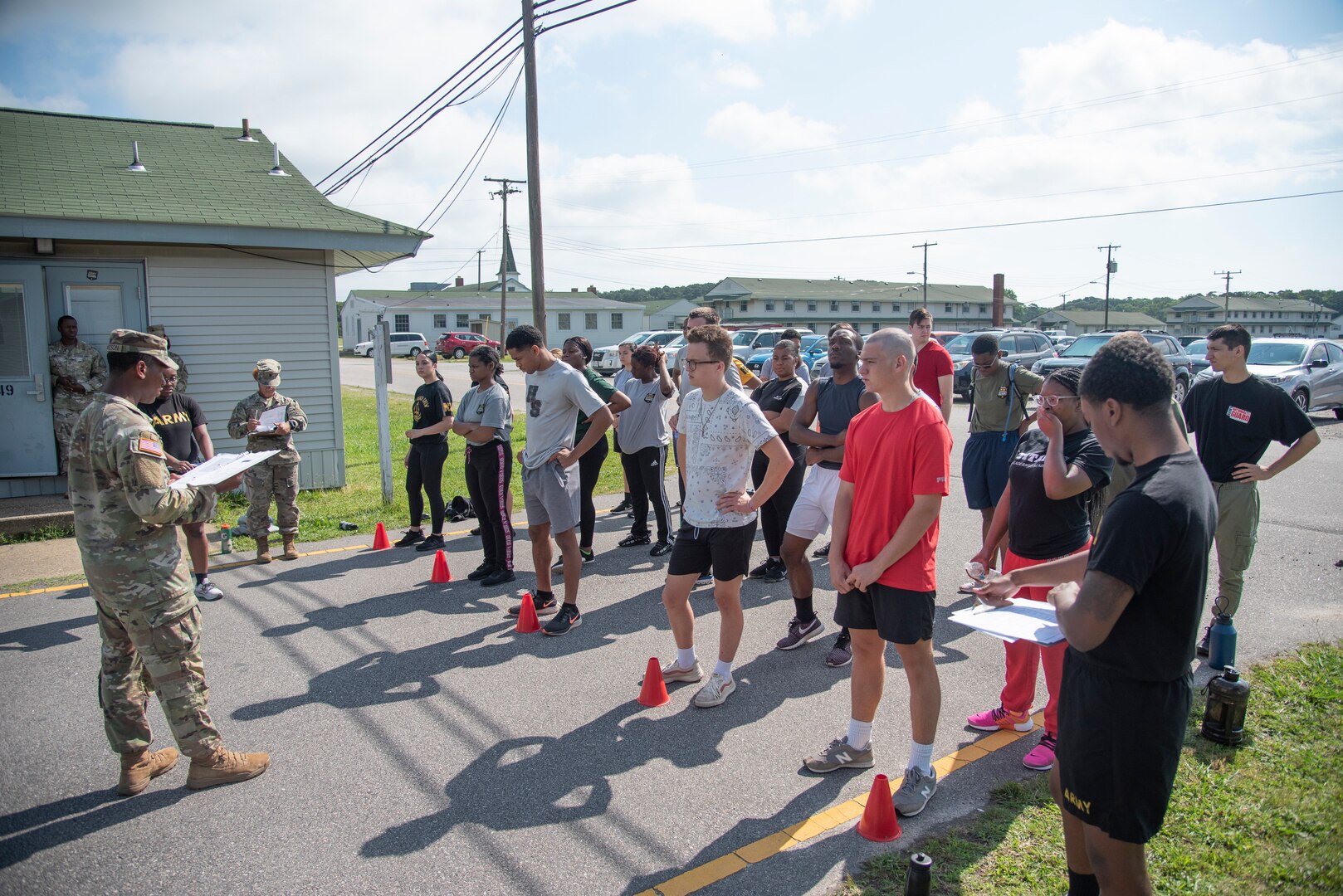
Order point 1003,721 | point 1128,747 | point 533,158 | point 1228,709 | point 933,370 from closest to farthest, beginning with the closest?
point 1128,747 → point 1228,709 → point 1003,721 → point 933,370 → point 533,158

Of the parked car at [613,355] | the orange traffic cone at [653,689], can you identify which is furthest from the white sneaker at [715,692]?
the parked car at [613,355]

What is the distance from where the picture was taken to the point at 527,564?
294 inches

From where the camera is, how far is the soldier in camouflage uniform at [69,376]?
9.46 metres

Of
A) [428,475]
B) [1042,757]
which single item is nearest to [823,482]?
[1042,757]

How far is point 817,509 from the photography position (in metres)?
5.25

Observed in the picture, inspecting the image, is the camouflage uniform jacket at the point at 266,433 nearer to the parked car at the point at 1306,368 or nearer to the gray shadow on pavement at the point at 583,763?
the gray shadow on pavement at the point at 583,763

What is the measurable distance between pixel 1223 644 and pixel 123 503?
569 cm

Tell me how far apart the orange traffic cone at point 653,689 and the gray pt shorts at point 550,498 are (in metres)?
1.38

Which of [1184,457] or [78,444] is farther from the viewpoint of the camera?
[78,444]

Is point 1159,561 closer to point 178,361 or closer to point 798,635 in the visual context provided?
point 798,635

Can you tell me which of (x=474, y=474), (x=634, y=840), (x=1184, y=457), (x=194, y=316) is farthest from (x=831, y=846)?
(x=194, y=316)

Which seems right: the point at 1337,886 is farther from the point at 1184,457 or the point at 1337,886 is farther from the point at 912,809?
the point at 1184,457

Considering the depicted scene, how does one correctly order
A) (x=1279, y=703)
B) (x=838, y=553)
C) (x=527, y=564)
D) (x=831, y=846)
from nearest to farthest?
1. (x=831, y=846)
2. (x=838, y=553)
3. (x=1279, y=703)
4. (x=527, y=564)

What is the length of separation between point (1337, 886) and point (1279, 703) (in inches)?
66.0
